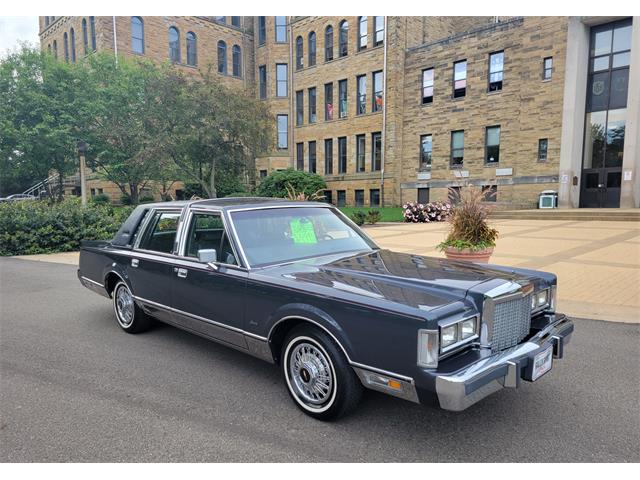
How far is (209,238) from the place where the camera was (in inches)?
172

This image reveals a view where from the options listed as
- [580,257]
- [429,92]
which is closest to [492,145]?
[429,92]

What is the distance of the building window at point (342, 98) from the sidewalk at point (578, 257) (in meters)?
19.0

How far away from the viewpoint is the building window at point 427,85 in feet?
97.6

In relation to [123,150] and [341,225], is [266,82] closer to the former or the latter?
[123,150]

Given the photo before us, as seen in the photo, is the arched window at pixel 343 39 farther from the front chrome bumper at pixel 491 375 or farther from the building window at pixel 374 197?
the front chrome bumper at pixel 491 375

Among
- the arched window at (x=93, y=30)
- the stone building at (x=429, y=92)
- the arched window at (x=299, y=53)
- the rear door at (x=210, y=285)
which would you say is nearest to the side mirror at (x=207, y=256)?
the rear door at (x=210, y=285)

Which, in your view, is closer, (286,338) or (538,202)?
(286,338)

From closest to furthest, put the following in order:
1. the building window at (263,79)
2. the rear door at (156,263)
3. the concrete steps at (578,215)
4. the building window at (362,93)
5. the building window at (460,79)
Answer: the rear door at (156,263) < the concrete steps at (578,215) < the building window at (460,79) < the building window at (362,93) < the building window at (263,79)

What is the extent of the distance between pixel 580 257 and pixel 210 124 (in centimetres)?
1628

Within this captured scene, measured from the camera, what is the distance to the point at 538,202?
82.0 feet

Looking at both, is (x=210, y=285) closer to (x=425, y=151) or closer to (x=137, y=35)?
(x=425, y=151)

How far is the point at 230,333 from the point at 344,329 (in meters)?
1.32

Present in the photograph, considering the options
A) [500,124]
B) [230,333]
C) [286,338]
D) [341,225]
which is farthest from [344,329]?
[500,124]

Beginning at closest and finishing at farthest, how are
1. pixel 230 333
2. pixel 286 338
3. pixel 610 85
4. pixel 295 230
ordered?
pixel 286 338
pixel 230 333
pixel 295 230
pixel 610 85
